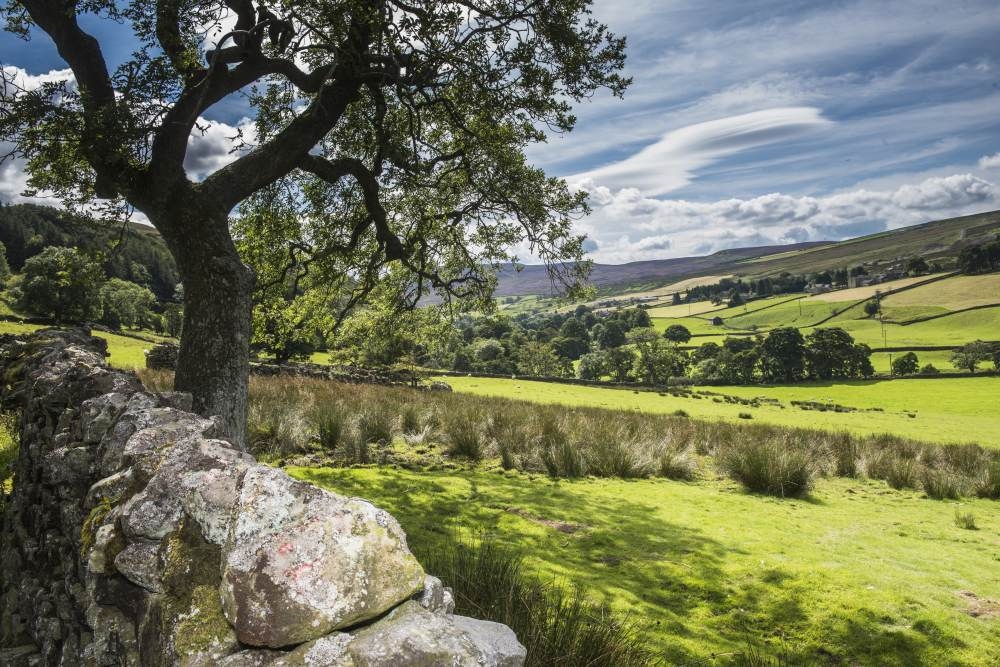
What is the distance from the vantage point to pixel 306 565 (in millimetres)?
1480

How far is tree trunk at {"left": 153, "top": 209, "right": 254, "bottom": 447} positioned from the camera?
5934 mm

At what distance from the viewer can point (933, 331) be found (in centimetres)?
10050

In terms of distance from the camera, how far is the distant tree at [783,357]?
73750 millimetres

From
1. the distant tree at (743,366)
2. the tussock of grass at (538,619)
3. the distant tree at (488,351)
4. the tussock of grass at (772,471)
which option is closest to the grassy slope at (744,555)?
the tussock of grass at (772,471)

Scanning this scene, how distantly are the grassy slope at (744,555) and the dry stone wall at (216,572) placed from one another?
277 cm

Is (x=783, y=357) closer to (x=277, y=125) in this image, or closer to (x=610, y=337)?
(x=610, y=337)

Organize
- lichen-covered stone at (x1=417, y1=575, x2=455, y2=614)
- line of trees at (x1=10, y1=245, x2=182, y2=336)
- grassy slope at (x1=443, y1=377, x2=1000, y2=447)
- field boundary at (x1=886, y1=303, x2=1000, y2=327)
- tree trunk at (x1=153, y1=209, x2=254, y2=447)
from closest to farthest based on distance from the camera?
lichen-covered stone at (x1=417, y1=575, x2=455, y2=614), tree trunk at (x1=153, y1=209, x2=254, y2=447), line of trees at (x1=10, y1=245, x2=182, y2=336), grassy slope at (x1=443, y1=377, x2=1000, y2=447), field boundary at (x1=886, y1=303, x2=1000, y2=327)

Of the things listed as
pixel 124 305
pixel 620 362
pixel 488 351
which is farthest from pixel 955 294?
pixel 124 305

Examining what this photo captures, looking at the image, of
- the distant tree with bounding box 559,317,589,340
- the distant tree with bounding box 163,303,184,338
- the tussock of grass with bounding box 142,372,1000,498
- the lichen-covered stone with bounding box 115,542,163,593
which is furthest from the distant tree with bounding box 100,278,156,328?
the distant tree with bounding box 559,317,589,340

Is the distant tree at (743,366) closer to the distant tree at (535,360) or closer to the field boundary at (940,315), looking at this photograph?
the distant tree at (535,360)

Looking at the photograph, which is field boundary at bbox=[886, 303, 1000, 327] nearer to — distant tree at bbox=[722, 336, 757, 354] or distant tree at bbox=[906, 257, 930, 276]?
distant tree at bbox=[722, 336, 757, 354]

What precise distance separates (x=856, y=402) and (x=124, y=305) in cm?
8290

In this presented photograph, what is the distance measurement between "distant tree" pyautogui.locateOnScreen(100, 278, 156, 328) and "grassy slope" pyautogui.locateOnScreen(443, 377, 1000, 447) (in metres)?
45.6

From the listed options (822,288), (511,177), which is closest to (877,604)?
(511,177)
